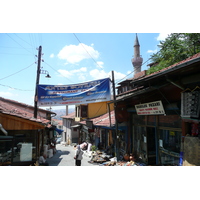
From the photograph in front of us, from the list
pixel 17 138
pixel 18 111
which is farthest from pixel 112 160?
pixel 18 111

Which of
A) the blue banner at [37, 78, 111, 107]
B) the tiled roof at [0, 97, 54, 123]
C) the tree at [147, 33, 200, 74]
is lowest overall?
the tiled roof at [0, 97, 54, 123]

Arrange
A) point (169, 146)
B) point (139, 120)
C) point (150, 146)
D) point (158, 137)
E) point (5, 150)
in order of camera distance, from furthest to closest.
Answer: point (139, 120)
point (150, 146)
point (5, 150)
point (158, 137)
point (169, 146)

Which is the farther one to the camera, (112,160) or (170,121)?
(112,160)

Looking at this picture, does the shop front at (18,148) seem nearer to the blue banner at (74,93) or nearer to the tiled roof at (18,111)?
the tiled roof at (18,111)

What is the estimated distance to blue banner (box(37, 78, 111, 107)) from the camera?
Answer: 1017 cm

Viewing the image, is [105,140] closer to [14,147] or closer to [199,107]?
[14,147]

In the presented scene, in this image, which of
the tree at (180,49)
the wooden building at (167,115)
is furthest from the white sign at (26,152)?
the tree at (180,49)

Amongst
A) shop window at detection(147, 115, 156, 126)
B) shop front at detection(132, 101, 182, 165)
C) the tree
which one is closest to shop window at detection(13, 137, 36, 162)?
shop front at detection(132, 101, 182, 165)

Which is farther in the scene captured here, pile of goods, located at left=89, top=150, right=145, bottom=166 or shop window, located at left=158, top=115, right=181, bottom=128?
pile of goods, located at left=89, top=150, right=145, bottom=166

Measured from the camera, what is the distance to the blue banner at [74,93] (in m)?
10.2

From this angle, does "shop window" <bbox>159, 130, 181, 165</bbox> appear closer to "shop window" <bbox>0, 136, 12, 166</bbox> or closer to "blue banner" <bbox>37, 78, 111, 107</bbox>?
"blue banner" <bbox>37, 78, 111, 107</bbox>

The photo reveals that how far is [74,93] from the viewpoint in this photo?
1049 centimetres

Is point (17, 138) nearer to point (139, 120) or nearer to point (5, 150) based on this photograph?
point (5, 150)

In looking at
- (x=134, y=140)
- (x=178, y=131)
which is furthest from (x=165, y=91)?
(x=134, y=140)
